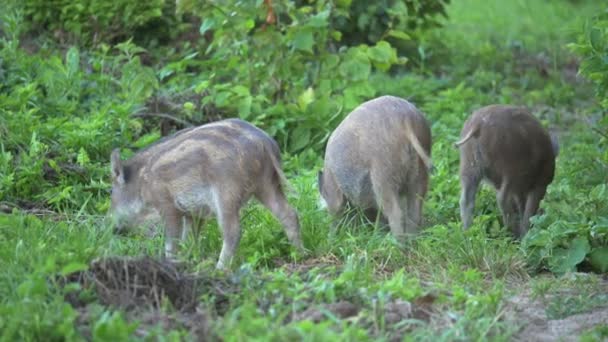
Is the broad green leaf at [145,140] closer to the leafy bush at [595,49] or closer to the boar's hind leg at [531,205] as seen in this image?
the boar's hind leg at [531,205]

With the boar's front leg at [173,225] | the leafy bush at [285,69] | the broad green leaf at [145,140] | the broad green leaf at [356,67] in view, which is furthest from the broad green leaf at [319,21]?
the boar's front leg at [173,225]

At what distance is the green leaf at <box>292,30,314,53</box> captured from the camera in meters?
9.32

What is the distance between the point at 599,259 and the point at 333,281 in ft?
6.78

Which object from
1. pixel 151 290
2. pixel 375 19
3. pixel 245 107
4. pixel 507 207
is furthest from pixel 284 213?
pixel 375 19

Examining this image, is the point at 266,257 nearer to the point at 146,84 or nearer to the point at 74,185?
the point at 74,185

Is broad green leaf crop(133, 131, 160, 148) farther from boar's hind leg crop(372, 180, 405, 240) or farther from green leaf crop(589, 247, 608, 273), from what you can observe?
green leaf crop(589, 247, 608, 273)

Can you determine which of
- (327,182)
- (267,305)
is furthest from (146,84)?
(267,305)

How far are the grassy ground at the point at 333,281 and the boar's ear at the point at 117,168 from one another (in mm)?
284

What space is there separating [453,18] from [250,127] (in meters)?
11.3

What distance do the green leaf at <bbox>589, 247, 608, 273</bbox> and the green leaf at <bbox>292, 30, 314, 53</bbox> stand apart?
3.39m

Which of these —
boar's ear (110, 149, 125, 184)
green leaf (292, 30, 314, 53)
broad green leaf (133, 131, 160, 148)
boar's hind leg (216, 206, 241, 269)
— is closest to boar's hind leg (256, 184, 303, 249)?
boar's hind leg (216, 206, 241, 269)

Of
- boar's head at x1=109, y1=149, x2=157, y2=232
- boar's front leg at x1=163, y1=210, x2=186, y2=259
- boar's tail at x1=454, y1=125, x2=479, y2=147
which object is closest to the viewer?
boar's front leg at x1=163, y1=210, x2=186, y2=259

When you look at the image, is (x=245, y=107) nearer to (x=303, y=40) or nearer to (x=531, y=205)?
(x=303, y=40)

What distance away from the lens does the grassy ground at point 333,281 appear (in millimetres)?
5002
